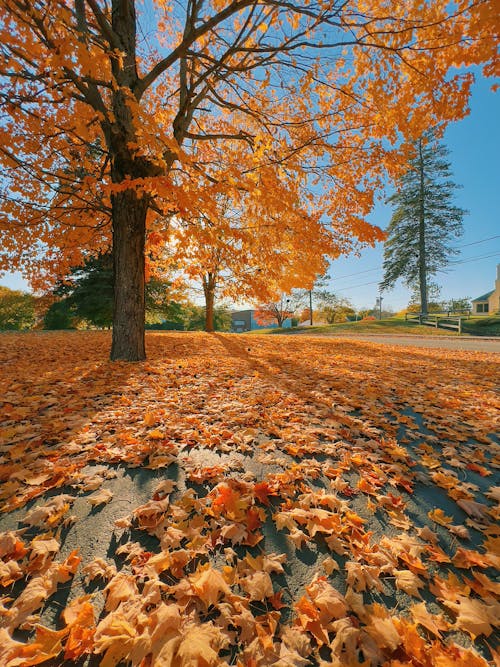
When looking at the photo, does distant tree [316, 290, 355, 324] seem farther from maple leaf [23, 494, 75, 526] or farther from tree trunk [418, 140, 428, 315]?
maple leaf [23, 494, 75, 526]

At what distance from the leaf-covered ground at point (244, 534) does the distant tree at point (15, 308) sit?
34770mm

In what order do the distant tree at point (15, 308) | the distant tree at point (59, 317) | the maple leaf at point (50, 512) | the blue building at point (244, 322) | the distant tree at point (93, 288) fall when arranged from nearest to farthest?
the maple leaf at point (50, 512) < the distant tree at point (93, 288) < the distant tree at point (59, 317) < the distant tree at point (15, 308) < the blue building at point (244, 322)

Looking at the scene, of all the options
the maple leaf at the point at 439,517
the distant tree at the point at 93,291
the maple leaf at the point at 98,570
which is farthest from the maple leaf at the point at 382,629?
the distant tree at the point at 93,291

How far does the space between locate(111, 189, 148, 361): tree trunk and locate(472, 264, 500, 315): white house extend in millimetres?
64570

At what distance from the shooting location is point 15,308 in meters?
30.7

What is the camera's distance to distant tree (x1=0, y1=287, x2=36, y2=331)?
99.9 ft

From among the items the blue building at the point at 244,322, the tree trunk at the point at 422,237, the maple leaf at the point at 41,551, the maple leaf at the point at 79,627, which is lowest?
the maple leaf at the point at 79,627

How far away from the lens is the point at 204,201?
15.3 ft

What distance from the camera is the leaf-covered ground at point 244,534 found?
123 cm

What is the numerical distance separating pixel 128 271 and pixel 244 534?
17.1 ft

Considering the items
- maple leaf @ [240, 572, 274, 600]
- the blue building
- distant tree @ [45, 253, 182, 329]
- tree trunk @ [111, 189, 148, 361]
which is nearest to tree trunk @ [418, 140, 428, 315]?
distant tree @ [45, 253, 182, 329]

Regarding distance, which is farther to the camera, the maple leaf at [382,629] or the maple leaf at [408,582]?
the maple leaf at [408,582]

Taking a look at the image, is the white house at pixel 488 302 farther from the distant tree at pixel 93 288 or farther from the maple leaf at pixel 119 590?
the maple leaf at pixel 119 590

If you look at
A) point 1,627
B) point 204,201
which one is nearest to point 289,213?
point 204,201
